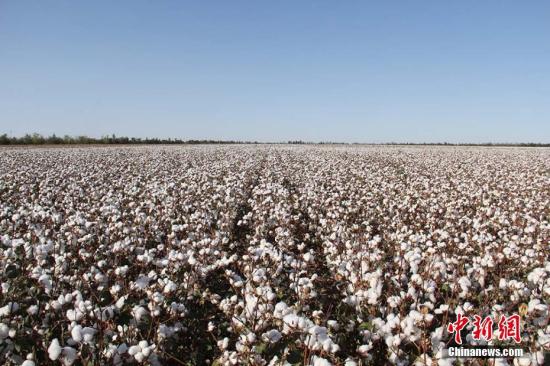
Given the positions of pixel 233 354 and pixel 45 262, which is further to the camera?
pixel 45 262

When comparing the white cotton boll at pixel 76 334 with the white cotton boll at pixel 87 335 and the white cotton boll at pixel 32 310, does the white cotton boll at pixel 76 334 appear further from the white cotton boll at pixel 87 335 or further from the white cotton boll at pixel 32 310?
the white cotton boll at pixel 32 310

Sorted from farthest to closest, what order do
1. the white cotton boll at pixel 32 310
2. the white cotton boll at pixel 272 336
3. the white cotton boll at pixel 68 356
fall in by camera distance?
1. the white cotton boll at pixel 32 310
2. the white cotton boll at pixel 272 336
3. the white cotton boll at pixel 68 356

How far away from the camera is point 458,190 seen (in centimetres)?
1284

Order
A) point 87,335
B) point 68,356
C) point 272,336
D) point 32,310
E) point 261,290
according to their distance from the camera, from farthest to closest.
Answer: point 261,290, point 32,310, point 272,336, point 87,335, point 68,356

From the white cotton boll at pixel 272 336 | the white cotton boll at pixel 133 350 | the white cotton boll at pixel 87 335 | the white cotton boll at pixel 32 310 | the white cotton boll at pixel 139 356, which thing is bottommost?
the white cotton boll at pixel 139 356

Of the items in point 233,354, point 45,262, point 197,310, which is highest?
point 45,262

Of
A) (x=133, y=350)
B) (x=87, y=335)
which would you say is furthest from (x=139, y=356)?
(x=87, y=335)

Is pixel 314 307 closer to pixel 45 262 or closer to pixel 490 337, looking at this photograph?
pixel 490 337

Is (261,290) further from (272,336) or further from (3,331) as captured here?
(3,331)

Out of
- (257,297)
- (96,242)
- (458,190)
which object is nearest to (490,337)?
(257,297)

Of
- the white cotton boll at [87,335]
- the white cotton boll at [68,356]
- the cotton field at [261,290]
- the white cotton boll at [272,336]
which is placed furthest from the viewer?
the cotton field at [261,290]

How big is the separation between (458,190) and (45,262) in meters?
12.2

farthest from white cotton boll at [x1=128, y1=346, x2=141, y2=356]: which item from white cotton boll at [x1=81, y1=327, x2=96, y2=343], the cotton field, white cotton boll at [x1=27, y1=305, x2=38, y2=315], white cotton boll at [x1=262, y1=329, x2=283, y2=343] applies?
white cotton boll at [x1=27, y1=305, x2=38, y2=315]

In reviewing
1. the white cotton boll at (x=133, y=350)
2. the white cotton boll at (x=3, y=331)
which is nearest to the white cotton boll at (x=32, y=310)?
the white cotton boll at (x=3, y=331)
